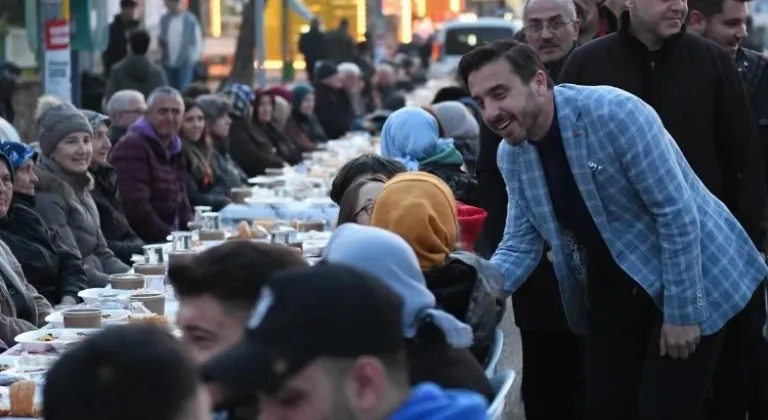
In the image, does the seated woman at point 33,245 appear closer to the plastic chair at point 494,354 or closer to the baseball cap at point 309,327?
the plastic chair at point 494,354

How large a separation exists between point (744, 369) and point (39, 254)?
3.53m

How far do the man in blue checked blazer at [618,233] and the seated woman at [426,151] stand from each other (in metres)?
2.37

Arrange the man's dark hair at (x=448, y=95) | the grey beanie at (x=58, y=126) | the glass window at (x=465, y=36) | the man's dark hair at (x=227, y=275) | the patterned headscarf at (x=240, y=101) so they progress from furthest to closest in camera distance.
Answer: the glass window at (x=465, y=36), the patterned headscarf at (x=240, y=101), the man's dark hair at (x=448, y=95), the grey beanie at (x=58, y=126), the man's dark hair at (x=227, y=275)

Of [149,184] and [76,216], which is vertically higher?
[76,216]

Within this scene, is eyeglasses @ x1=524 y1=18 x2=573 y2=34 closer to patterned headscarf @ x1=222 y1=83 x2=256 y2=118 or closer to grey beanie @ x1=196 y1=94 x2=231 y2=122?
grey beanie @ x1=196 y1=94 x2=231 y2=122

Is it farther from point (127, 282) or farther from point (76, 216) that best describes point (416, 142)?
point (76, 216)

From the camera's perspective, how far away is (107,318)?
629 centimetres

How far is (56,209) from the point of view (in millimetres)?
9039

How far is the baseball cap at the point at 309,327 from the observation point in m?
2.63

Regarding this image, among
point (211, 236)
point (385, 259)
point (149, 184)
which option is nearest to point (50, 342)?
point (385, 259)

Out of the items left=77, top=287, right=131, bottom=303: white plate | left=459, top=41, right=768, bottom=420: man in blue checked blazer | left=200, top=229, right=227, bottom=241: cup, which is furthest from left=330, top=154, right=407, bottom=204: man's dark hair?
left=200, top=229, right=227, bottom=241: cup

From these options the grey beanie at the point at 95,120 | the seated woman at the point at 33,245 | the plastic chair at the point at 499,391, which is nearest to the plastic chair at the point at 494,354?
the plastic chair at the point at 499,391

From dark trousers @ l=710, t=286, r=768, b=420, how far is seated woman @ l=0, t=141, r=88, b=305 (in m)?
3.23

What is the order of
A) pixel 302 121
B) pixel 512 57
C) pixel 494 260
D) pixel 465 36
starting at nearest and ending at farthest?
1. pixel 512 57
2. pixel 494 260
3. pixel 302 121
4. pixel 465 36
